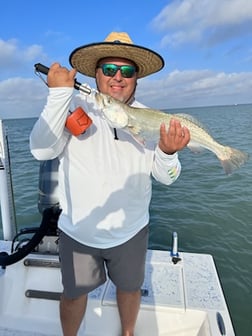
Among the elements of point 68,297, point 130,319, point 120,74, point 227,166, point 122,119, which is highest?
point 120,74

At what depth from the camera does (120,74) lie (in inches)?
89.9

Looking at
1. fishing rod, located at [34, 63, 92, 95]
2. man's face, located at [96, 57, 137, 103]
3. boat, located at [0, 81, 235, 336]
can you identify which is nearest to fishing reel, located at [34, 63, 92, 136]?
fishing rod, located at [34, 63, 92, 95]

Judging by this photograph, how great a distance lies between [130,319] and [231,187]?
724cm

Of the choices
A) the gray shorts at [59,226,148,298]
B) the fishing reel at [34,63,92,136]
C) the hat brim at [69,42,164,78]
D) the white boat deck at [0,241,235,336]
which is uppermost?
the hat brim at [69,42,164,78]

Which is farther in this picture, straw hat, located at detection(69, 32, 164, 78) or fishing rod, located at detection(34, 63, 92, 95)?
straw hat, located at detection(69, 32, 164, 78)

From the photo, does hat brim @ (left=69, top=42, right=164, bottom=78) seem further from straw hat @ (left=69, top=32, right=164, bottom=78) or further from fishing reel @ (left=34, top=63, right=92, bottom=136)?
fishing reel @ (left=34, top=63, right=92, bottom=136)

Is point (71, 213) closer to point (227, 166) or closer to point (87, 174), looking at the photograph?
point (87, 174)

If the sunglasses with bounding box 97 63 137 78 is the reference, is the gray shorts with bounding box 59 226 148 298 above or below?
below

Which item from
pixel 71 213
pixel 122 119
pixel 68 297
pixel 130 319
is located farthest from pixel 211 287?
pixel 122 119

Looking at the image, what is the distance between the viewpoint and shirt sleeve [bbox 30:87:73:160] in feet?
6.14

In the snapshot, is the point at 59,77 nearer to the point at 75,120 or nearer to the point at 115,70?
the point at 75,120

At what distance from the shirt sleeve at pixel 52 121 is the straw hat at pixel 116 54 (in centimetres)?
57

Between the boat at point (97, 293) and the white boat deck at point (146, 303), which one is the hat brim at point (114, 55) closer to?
the boat at point (97, 293)

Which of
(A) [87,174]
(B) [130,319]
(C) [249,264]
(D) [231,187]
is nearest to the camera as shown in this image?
(A) [87,174]
